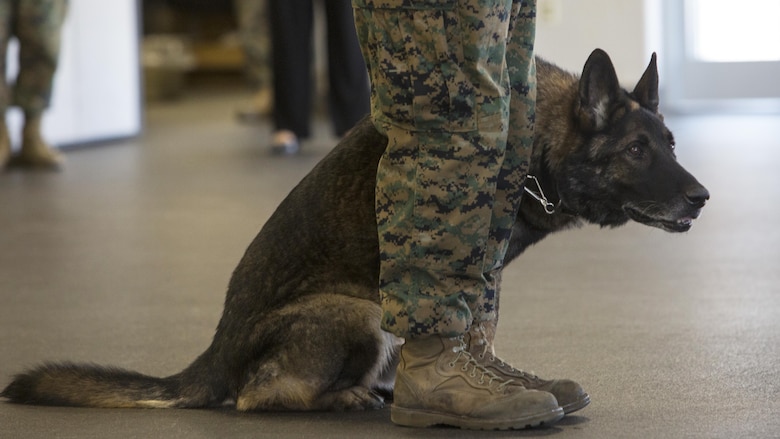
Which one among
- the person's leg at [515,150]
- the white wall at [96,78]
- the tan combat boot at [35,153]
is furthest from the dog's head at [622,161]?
the white wall at [96,78]

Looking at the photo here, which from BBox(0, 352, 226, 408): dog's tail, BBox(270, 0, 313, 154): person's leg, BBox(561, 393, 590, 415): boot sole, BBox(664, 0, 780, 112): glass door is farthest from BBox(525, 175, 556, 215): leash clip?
BBox(664, 0, 780, 112): glass door

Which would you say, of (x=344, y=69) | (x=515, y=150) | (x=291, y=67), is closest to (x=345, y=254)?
(x=515, y=150)

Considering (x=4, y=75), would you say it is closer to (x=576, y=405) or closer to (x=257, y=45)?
(x=257, y=45)

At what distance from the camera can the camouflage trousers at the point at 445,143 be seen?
1942mm

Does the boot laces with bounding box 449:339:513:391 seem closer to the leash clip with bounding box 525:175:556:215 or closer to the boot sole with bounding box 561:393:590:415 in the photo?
the boot sole with bounding box 561:393:590:415

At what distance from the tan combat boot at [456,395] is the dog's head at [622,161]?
1.39ft

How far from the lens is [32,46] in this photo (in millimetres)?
6086

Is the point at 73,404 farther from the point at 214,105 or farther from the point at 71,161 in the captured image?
the point at 214,105

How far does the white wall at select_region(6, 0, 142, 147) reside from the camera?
753 centimetres

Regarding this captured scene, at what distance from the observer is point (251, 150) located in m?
7.26

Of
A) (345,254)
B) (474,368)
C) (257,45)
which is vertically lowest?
(257,45)

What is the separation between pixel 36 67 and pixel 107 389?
4.30 m

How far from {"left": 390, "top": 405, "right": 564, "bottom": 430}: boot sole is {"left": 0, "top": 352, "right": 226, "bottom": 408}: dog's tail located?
1.32 feet

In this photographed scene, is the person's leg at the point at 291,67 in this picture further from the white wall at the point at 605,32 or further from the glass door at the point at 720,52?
the glass door at the point at 720,52
